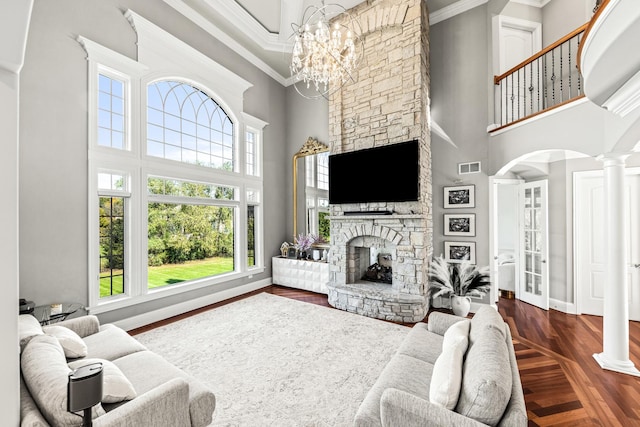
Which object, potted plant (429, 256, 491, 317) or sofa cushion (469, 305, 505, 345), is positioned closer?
sofa cushion (469, 305, 505, 345)

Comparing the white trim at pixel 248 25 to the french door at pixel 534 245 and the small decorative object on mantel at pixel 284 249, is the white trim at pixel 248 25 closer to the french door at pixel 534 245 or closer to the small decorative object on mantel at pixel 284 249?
the small decorative object on mantel at pixel 284 249

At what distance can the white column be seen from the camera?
2812 millimetres

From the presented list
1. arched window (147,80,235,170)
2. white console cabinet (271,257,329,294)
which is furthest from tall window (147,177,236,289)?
white console cabinet (271,257,329,294)

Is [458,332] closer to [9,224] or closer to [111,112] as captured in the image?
[9,224]

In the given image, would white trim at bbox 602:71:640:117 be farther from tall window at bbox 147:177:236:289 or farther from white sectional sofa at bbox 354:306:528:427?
tall window at bbox 147:177:236:289

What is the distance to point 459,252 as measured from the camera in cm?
465

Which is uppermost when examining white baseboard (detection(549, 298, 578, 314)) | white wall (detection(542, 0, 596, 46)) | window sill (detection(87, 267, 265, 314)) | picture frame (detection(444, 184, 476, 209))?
white wall (detection(542, 0, 596, 46))

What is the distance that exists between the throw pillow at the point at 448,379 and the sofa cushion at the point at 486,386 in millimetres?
42

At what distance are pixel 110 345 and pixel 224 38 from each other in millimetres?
5339

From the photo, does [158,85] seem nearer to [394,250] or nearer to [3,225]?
[3,225]


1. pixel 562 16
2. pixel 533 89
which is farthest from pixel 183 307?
pixel 562 16

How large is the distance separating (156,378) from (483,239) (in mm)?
4718

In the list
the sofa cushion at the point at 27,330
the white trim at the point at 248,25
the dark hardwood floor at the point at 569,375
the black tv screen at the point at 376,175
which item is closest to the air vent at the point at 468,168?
the black tv screen at the point at 376,175

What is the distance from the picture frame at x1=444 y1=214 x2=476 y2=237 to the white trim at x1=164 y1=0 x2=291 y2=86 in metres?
4.99
